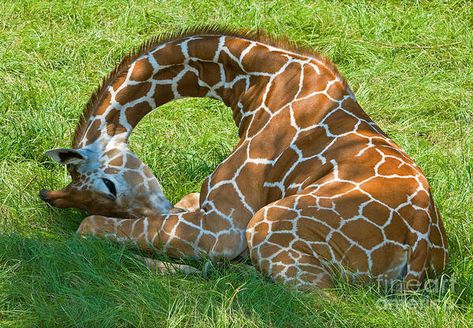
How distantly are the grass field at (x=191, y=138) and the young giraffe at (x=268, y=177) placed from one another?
8.7 inches

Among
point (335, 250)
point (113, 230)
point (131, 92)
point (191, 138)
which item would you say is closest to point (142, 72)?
point (131, 92)

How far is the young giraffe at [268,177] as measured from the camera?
646 cm

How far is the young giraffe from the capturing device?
6.46 metres

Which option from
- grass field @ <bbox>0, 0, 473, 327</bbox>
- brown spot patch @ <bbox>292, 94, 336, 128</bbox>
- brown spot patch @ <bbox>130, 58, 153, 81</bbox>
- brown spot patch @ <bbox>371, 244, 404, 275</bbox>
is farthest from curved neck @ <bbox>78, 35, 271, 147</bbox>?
brown spot patch @ <bbox>371, 244, 404, 275</bbox>

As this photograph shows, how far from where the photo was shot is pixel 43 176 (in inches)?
319

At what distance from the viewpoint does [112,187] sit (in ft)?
24.1

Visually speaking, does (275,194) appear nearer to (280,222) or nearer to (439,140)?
(280,222)

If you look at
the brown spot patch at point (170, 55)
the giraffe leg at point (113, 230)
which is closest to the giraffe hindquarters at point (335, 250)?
the giraffe leg at point (113, 230)

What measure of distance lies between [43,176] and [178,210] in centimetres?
133

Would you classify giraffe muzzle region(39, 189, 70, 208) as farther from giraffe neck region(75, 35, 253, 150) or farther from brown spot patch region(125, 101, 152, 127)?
brown spot patch region(125, 101, 152, 127)

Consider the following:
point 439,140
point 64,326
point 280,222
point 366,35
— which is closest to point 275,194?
point 280,222

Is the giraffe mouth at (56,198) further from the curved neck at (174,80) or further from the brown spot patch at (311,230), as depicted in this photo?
the brown spot patch at (311,230)

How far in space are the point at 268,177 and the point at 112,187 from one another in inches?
43.0

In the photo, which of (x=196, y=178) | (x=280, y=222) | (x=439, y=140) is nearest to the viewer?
(x=280, y=222)
